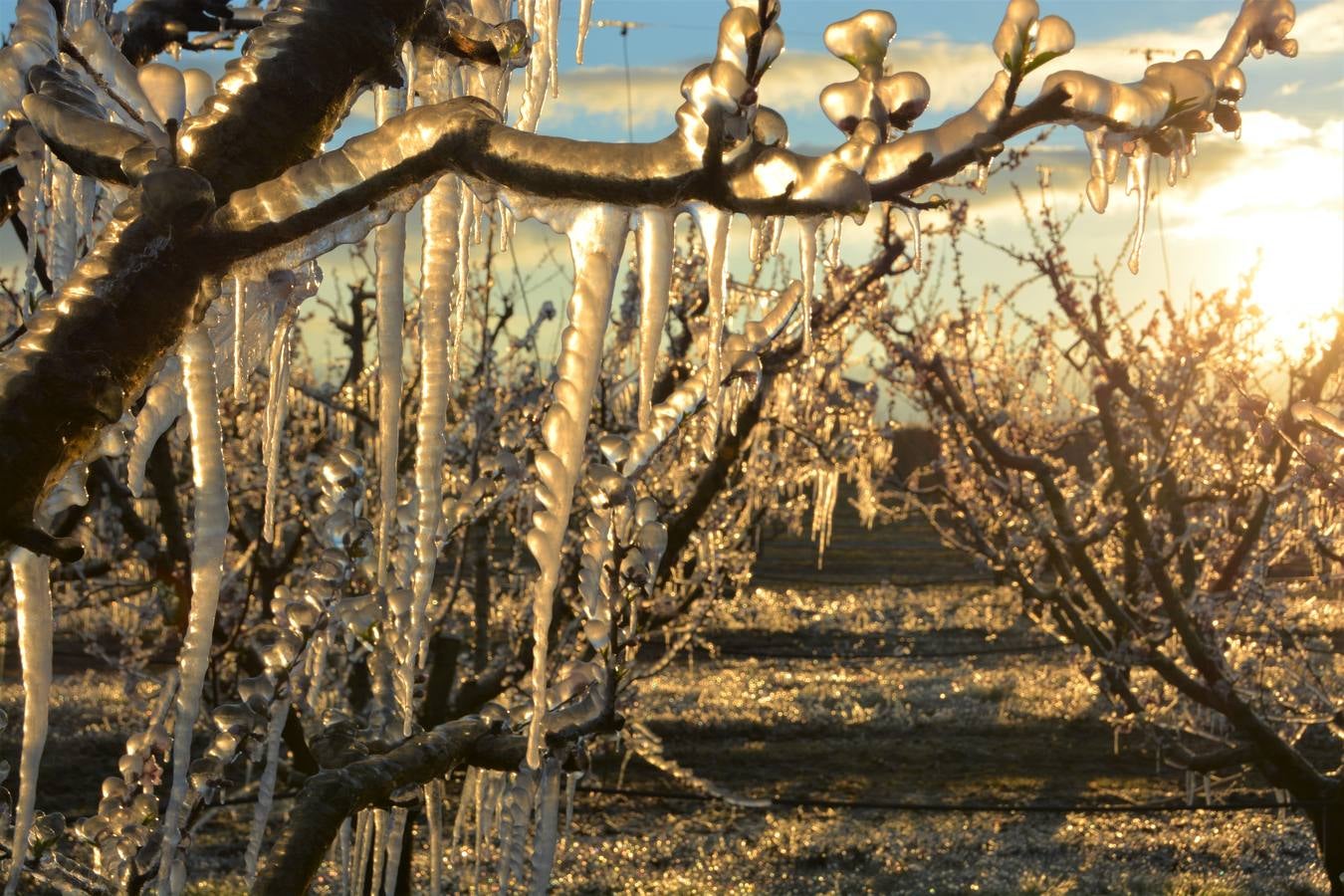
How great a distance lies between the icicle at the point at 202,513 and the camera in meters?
1.52

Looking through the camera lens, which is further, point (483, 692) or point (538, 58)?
point (483, 692)

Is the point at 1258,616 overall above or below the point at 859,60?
below

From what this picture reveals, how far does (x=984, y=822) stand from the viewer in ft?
27.8

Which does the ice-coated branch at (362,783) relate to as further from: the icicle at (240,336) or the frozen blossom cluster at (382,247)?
the icicle at (240,336)

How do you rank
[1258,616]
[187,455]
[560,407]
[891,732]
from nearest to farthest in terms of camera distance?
1. [560,407]
2. [1258,616]
3. [891,732]
4. [187,455]

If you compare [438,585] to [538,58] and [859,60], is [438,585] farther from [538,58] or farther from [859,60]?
[859,60]

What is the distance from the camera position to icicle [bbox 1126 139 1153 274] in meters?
1.31

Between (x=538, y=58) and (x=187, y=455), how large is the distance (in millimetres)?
11514

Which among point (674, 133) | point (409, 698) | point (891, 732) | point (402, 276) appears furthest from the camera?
point (891, 732)

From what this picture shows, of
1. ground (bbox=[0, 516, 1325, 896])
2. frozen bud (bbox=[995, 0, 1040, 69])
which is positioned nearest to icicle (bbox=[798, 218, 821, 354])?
frozen bud (bbox=[995, 0, 1040, 69])

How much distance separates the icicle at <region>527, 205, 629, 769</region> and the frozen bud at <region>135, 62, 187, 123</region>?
0.79 m

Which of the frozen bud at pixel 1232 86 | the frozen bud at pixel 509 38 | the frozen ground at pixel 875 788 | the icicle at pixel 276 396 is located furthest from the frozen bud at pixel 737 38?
the frozen ground at pixel 875 788

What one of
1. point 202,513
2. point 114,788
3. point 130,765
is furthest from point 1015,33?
point 130,765

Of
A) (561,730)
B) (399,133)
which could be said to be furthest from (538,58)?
(561,730)
